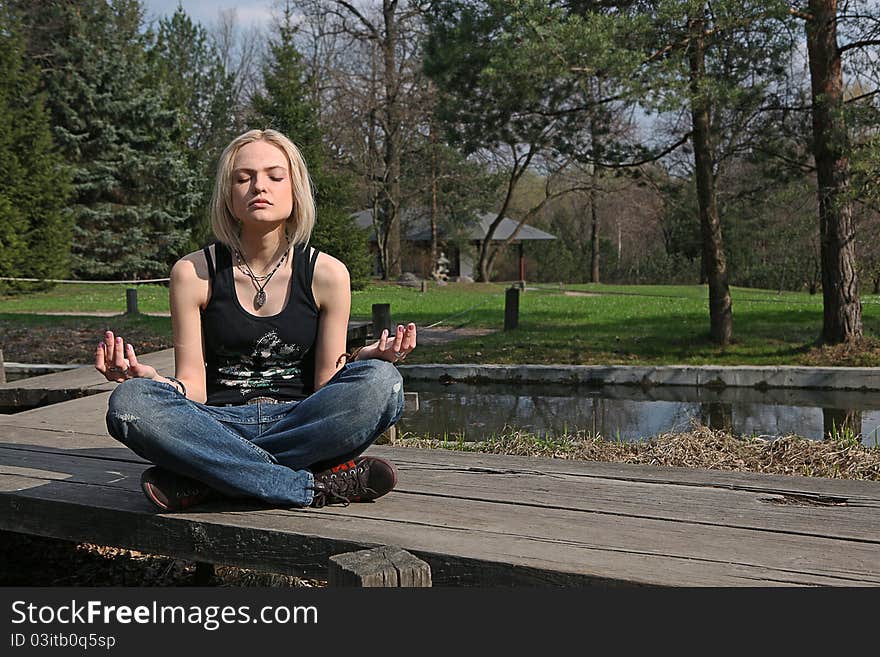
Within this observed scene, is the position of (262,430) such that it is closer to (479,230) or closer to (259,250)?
(259,250)

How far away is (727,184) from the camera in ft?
80.5

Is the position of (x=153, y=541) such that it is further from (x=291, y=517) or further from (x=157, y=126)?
(x=157, y=126)

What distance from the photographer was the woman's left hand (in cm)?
259

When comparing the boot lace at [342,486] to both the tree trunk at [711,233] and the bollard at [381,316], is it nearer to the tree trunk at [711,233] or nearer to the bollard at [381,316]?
the bollard at [381,316]

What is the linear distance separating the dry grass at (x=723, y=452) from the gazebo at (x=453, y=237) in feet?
96.7

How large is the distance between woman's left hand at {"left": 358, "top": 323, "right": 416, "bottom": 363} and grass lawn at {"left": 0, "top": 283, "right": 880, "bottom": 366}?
318 inches

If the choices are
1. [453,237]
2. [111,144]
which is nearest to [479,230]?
[453,237]

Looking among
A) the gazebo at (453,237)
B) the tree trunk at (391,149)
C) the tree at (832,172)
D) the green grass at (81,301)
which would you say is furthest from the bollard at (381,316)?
the gazebo at (453,237)

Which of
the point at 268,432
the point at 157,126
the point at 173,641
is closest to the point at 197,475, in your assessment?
the point at 268,432

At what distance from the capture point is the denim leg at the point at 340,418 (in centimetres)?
263

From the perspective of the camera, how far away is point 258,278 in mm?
2926

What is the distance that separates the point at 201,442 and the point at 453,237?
34648 mm

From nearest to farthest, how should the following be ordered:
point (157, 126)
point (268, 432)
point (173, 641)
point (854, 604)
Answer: point (854, 604) → point (173, 641) → point (268, 432) → point (157, 126)

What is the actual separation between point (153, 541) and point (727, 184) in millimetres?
24141
